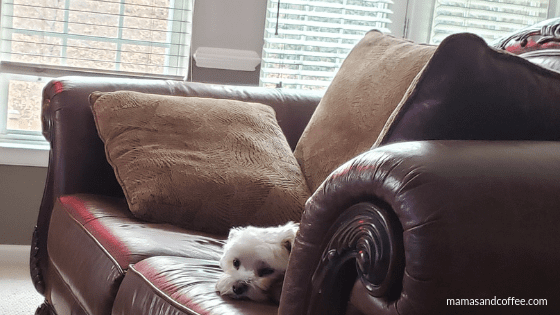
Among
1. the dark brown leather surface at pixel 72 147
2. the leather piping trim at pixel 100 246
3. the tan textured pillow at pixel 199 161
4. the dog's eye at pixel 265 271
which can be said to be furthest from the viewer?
the dark brown leather surface at pixel 72 147

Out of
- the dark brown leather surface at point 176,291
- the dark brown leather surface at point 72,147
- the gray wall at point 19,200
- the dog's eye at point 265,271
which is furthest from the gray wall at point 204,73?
the dog's eye at point 265,271

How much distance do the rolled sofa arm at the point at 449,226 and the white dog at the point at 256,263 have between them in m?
0.48

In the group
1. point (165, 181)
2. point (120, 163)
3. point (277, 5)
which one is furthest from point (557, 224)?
point (277, 5)

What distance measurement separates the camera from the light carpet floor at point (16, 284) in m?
2.41

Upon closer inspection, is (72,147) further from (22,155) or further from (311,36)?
(311,36)

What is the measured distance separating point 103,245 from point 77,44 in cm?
174

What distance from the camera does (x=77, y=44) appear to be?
3059mm

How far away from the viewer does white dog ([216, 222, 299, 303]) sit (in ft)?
3.92

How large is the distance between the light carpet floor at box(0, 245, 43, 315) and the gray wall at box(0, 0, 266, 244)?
0.06 m

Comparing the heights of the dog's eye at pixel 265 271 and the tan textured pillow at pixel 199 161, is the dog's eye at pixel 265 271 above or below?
below

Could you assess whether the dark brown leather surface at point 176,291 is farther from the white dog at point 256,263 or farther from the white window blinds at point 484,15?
the white window blinds at point 484,15

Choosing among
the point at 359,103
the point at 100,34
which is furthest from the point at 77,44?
the point at 359,103

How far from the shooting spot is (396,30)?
11.3ft

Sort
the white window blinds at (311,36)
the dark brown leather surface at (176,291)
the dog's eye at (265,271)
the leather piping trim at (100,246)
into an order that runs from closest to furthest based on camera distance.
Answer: the dark brown leather surface at (176,291)
the dog's eye at (265,271)
the leather piping trim at (100,246)
the white window blinds at (311,36)
